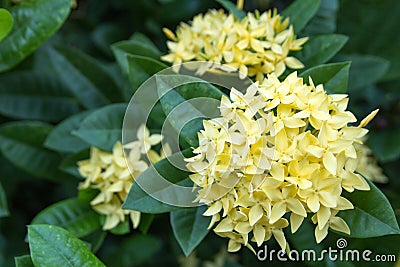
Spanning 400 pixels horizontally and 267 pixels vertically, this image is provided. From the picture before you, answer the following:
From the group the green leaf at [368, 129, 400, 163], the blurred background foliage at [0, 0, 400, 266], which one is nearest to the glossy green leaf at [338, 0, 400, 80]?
the blurred background foliage at [0, 0, 400, 266]

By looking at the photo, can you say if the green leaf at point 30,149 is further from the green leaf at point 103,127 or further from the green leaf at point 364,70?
the green leaf at point 364,70

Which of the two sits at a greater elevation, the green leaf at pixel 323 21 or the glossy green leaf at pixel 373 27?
the green leaf at pixel 323 21

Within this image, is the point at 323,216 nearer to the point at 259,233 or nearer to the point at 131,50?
the point at 259,233

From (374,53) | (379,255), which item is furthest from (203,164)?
(374,53)

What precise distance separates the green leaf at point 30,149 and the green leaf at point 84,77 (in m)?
0.14

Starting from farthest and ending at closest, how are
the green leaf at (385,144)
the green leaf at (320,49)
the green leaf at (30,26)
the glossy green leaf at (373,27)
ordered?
the glossy green leaf at (373,27) → the green leaf at (385,144) → the green leaf at (30,26) → the green leaf at (320,49)

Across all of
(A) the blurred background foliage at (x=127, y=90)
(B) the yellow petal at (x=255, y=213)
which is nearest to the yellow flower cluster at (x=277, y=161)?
(B) the yellow petal at (x=255, y=213)

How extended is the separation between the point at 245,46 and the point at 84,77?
56 cm

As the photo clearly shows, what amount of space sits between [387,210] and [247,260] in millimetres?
659

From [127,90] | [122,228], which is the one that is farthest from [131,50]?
[122,228]

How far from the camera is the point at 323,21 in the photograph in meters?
1.56

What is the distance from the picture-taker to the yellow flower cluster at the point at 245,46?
1.32 meters

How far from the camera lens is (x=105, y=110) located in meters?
1.47

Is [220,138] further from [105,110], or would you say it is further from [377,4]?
[377,4]
